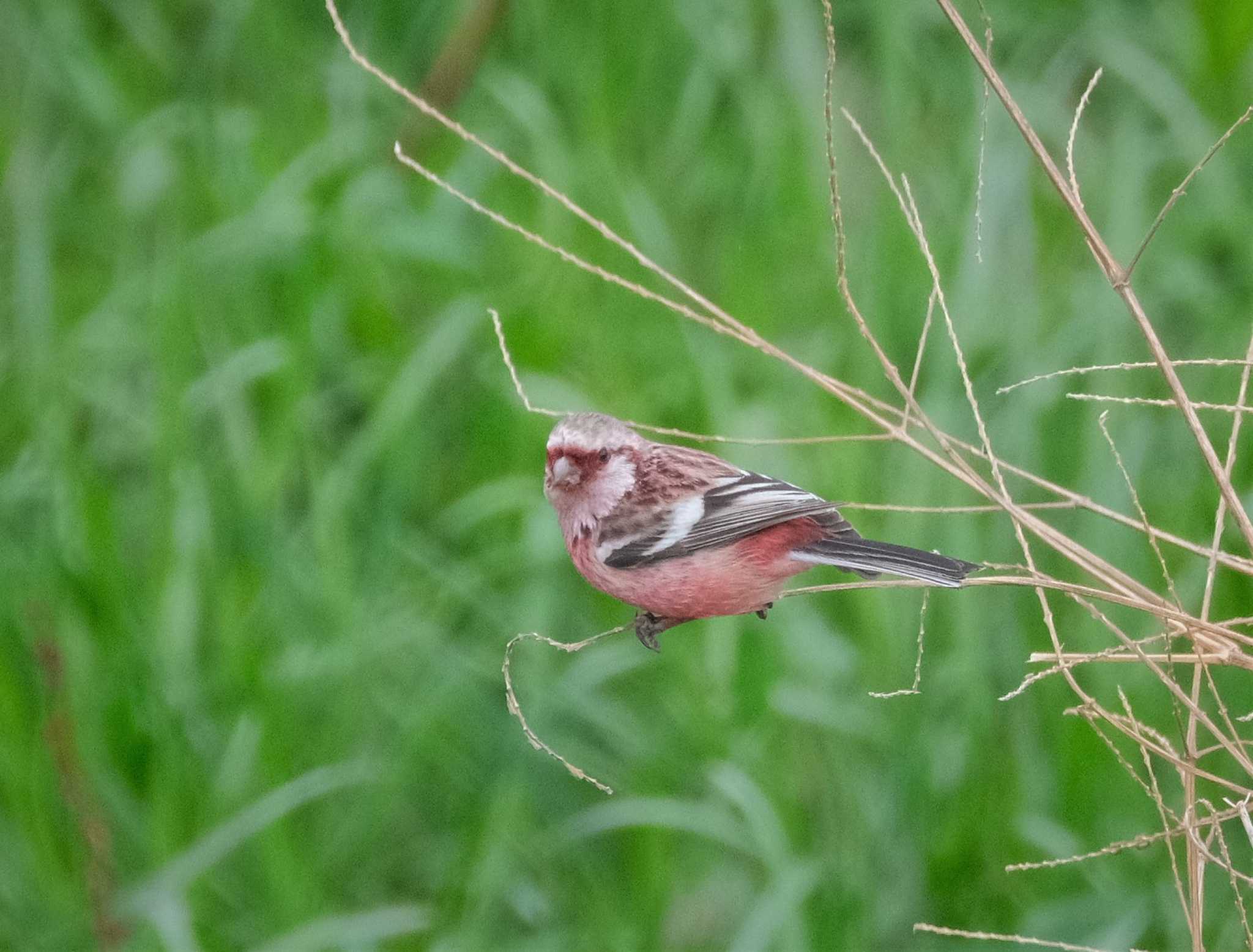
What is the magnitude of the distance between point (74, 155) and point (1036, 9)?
12.4 ft

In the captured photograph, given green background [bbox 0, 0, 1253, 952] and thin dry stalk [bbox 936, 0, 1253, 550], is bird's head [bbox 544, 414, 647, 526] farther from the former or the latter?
green background [bbox 0, 0, 1253, 952]

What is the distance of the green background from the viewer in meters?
4.09

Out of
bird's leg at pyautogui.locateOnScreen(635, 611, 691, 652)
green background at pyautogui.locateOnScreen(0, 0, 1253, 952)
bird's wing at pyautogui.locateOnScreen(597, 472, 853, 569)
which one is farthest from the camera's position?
green background at pyautogui.locateOnScreen(0, 0, 1253, 952)

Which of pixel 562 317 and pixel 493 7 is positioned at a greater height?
pixel 493 7

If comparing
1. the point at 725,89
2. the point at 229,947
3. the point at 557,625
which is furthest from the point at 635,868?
the point at 725,89

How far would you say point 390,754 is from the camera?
4305 millimetres

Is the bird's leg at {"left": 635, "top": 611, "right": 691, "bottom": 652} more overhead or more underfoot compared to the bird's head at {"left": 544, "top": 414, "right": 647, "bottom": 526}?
more underfoot

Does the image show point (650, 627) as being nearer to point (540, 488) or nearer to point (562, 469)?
point (562, 469)

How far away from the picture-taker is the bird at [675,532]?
187 cm

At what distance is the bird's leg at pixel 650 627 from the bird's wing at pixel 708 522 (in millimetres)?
101

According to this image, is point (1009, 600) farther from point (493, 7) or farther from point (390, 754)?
point (493, 7)

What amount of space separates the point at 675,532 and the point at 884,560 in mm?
362

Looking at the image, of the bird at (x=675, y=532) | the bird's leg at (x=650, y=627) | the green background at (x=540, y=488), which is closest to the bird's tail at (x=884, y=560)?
the bird at (x=675, y=532)

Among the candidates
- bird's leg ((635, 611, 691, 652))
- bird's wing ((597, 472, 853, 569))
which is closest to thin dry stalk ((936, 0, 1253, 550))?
bird's wing ((597, 472, 853, 569))
